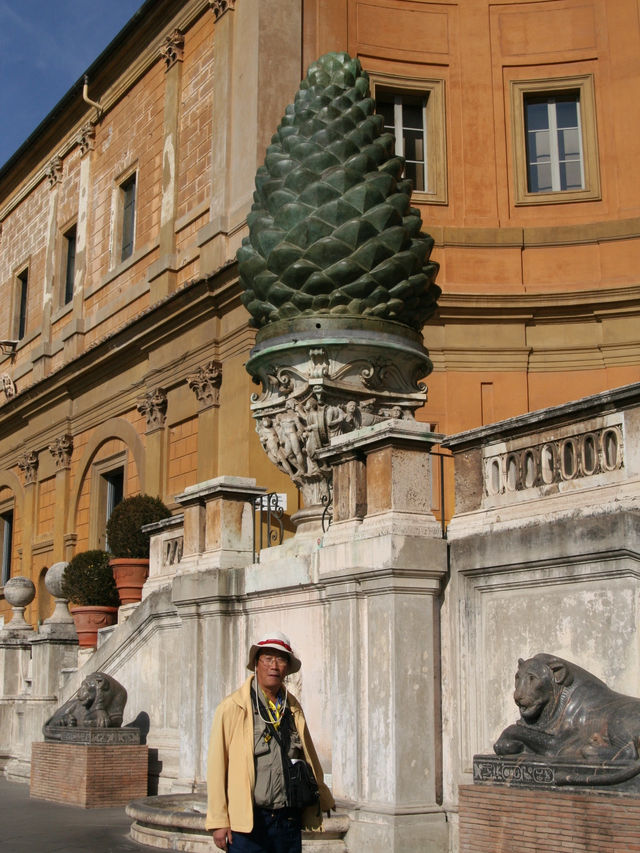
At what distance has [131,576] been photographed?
50.4ft

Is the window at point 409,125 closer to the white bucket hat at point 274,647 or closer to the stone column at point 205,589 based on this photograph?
the stone column at point 205,589

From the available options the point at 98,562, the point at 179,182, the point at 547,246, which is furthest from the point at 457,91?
the point at 98,562

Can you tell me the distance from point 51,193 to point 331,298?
2205 cm

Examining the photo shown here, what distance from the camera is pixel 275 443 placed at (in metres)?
9.50

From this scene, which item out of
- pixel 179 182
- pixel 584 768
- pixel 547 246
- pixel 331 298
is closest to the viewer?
pixel 584 768

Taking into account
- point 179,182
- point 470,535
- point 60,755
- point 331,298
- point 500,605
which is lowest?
point 60,755

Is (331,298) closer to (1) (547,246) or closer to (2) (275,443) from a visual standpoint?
(2) (275,443)

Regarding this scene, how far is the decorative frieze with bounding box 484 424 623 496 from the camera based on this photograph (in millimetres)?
6832

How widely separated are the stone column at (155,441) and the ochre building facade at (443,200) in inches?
1.9

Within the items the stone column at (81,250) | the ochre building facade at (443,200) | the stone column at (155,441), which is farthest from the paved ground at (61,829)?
the stone column at (81,250)

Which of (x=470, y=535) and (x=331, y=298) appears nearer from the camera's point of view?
(x=470, y=535)

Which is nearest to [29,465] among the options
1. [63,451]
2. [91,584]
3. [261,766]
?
[63,451]

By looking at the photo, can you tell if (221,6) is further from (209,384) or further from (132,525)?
(132,525)

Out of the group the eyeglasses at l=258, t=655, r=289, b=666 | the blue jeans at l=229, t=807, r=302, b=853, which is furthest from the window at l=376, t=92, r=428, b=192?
the blue jeans at l=229, t=807, r=302, b=853
